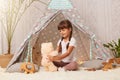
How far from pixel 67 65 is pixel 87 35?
0.39 metres

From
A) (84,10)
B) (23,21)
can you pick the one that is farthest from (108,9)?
(23,21)

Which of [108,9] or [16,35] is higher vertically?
[108,9]

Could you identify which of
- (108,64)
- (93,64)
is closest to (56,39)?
(93,64)

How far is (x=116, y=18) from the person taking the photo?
8.57 ft

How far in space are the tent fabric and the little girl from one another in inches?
5.9

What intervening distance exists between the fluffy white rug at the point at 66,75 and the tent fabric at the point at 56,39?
21 centimetres

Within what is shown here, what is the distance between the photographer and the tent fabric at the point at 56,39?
2.05 metres

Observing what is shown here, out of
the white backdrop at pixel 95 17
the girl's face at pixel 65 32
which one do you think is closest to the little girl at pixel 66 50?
the girl's face at pixel 65 32

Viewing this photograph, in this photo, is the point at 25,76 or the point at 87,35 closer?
the point at 25,76

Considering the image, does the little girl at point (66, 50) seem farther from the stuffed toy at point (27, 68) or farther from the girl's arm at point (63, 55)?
the stuffed toy at point (27, 68)

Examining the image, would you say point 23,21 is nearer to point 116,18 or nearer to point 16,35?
point 16,35

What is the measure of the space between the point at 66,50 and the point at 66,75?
25 cm

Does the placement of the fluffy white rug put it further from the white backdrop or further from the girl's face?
the white backdrop

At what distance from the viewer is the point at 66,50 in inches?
78.1
